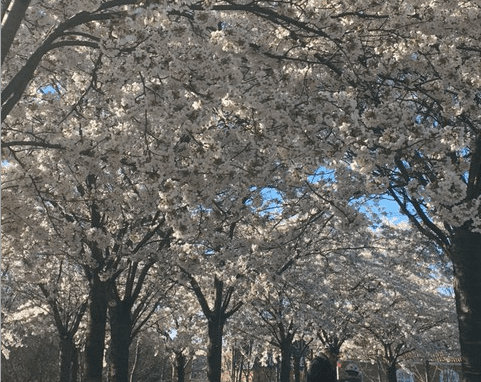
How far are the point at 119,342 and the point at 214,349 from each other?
9.54 feet

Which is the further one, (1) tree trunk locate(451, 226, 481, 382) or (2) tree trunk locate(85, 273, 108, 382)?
(2) tree trunk locate(85, 273, 108, 382)

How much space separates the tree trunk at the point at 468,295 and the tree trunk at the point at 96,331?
7.35 metres

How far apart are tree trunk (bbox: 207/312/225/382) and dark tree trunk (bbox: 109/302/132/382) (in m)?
2.49

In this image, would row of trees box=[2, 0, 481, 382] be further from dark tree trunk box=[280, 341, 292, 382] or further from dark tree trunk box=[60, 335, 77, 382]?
dark tree trunk box=[280, 341, 292, 382]

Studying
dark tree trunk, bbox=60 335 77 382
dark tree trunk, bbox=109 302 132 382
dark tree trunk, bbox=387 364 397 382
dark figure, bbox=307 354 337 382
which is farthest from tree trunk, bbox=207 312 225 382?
dark tree trunk, bbox=387 364 397 382

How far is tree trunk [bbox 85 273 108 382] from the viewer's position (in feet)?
39.1

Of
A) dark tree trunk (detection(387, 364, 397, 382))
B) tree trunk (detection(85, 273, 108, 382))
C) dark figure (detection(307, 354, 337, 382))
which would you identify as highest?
tree trunk (detection(85, 273, 108, 382))

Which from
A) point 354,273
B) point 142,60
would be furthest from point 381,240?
point 142,60

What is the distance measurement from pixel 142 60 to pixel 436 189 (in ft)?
12.5

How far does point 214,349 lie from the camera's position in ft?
50.2

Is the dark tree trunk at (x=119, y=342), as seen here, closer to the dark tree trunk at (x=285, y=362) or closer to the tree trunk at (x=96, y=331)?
the tree trunk at (x=96, y=331)

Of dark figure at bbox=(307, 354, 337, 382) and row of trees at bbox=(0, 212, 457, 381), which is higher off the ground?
row of trees at bbox=(0, 212, 457, 381)

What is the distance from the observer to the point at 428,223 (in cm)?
1012

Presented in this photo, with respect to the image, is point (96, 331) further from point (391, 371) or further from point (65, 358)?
point (391, 371)
